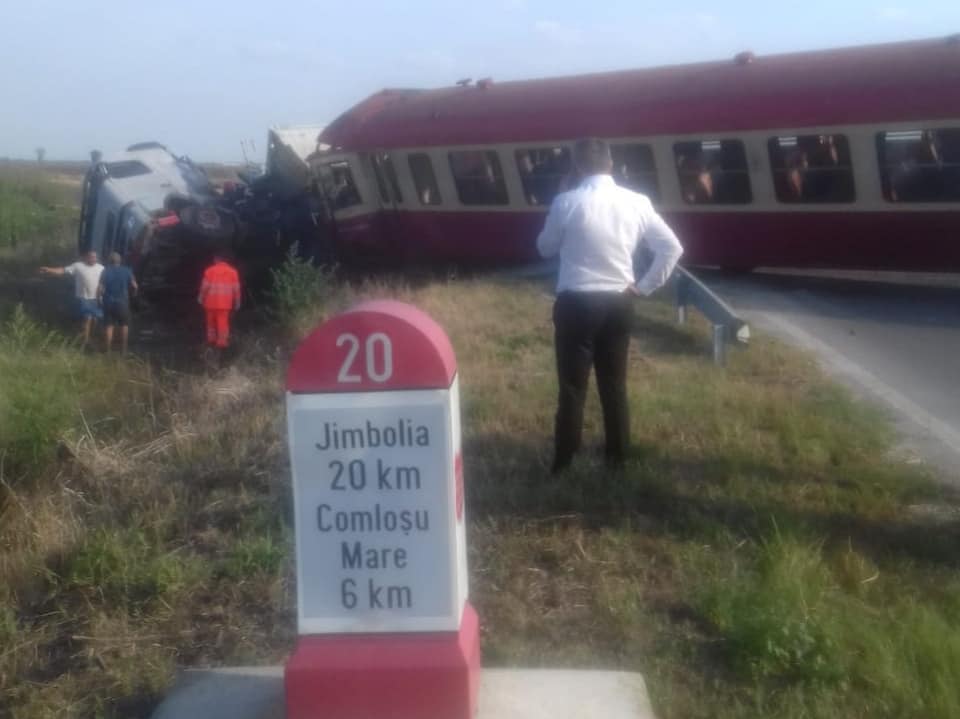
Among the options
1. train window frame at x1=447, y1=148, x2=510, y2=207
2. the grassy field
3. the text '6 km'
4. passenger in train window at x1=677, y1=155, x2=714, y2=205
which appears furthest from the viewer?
train window frame at x1=447, y1=148, x2=510, y2=207

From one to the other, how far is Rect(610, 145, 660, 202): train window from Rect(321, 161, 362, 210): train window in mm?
5692

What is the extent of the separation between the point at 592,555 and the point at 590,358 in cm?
117

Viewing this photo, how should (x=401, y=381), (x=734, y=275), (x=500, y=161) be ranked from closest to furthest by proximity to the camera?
(x=401, y=381) < (x=734, y=275) < (x=500, y=161)

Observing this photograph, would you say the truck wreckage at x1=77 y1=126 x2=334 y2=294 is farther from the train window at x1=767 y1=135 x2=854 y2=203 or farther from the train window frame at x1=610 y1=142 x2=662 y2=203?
the train window at x1=767 y1=135 x2=854 y2=203

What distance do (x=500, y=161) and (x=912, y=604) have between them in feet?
48.7

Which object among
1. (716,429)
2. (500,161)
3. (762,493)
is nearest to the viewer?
(762,493)

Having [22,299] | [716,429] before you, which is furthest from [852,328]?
[22,299]

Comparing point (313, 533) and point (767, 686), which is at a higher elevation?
point (313, 533)

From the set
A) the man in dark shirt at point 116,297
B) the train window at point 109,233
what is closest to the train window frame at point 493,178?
the man in dark shirt at point 116,297

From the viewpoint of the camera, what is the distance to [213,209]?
22.8m

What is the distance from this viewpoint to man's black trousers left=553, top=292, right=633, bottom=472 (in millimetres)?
6477

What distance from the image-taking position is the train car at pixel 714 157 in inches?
592

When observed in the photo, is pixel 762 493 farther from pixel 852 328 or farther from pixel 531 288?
pixel 531 288

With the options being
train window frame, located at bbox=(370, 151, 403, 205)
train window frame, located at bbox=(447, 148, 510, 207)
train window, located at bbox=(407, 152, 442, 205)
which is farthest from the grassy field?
train window frame, located at bbox=(370, 151, 403, 205)
